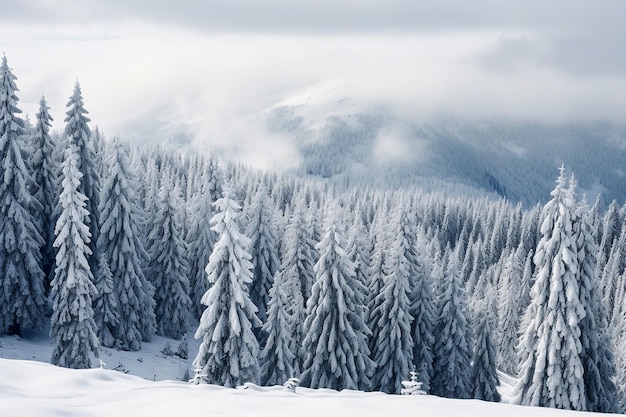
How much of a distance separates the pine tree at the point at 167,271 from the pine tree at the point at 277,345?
14700 mm

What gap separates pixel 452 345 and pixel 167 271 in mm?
24059

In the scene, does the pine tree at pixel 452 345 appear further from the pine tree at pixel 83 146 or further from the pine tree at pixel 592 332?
the pine tree at pixel 83 146

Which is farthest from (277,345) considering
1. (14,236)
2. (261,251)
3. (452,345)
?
(14,236)

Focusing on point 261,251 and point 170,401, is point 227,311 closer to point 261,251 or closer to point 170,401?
point 170,401

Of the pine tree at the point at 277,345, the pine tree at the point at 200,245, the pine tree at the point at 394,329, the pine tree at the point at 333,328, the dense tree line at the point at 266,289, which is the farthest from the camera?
the pine tree at the point at 200,245

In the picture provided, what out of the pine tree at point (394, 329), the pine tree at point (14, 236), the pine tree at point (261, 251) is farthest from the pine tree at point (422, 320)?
the pine tree at point (14, 236)

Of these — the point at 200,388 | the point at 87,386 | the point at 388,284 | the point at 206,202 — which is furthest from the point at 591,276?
the point at 206,202

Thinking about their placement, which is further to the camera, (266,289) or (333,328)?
(266,289)

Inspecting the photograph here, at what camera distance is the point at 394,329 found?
3653cm

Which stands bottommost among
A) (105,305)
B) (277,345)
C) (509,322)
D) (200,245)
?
(277,345)

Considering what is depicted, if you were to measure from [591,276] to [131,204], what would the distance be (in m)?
31.4

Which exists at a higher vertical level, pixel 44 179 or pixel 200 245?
pixel 44 179

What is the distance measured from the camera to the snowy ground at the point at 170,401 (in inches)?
356

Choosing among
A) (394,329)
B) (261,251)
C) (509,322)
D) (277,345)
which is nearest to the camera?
(277,345)
